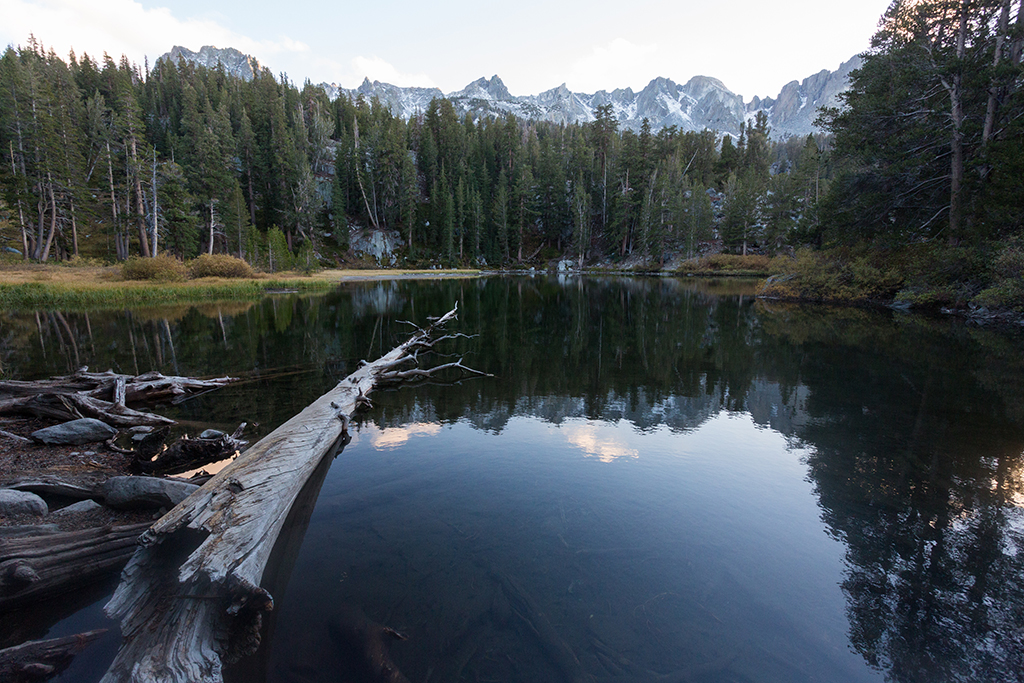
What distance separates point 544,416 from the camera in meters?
8.83

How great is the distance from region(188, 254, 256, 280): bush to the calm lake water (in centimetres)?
2693

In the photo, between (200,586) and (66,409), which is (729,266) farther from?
(200,586)

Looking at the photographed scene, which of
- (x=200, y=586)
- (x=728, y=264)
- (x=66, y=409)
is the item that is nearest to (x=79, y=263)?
(x=66, y=409)

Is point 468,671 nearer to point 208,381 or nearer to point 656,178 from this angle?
point 208,381

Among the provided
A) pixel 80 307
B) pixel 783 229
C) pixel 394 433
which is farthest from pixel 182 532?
pixel 783 229

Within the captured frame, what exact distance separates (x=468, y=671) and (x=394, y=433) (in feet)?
16.7

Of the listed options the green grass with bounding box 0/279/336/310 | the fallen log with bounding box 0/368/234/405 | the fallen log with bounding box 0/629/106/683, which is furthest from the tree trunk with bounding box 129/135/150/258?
the fallen log with bounding box 0/629/106/683

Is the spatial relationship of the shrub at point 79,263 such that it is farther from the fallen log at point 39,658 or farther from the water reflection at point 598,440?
the water reflection at point 598,440

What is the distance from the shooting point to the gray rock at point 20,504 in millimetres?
4223

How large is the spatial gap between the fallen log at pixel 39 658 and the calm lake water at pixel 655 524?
13 cm

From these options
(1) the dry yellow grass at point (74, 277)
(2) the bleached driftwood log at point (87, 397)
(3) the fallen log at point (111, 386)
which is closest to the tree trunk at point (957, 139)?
(3) the fallen log at point (111, 386)

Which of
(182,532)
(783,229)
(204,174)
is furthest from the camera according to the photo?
(783,229)

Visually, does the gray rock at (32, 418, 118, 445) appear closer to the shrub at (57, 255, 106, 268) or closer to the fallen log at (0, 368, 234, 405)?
the fallen log at (0, 368, 234, 405)

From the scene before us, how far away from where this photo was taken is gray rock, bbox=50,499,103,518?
4.45 m
